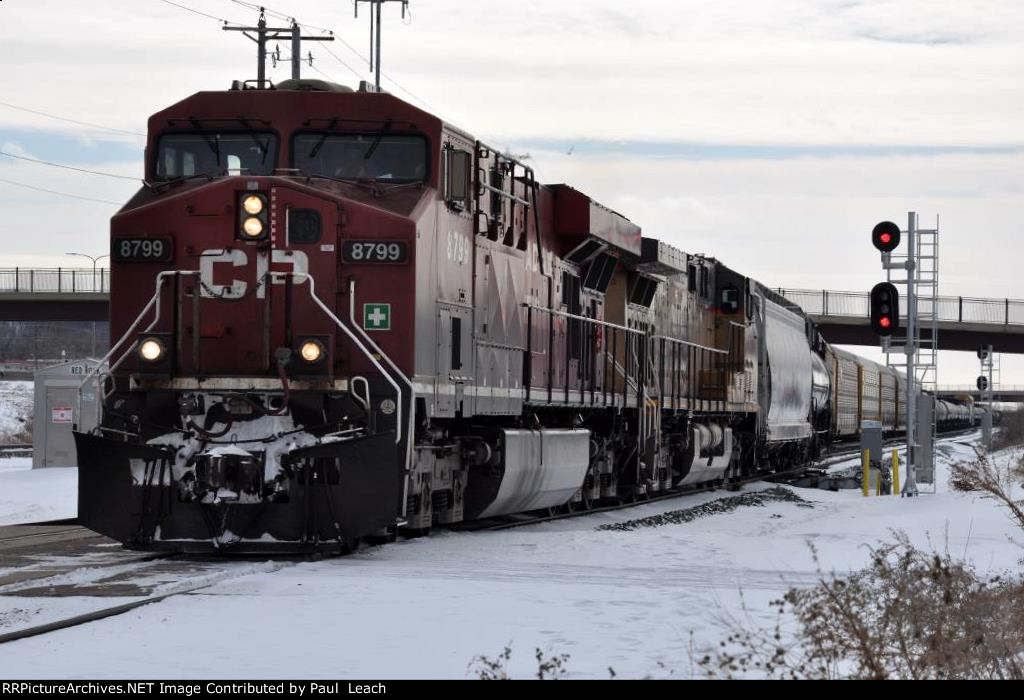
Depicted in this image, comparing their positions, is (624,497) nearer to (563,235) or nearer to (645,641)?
(563,235)

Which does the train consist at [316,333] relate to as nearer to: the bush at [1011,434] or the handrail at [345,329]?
the handrail at [345,329]

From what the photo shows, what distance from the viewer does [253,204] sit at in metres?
12.7

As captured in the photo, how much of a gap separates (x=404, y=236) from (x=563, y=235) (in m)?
5.73

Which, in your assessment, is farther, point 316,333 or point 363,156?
point 363,156

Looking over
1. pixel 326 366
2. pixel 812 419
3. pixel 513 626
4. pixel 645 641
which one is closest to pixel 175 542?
pixel 326 366

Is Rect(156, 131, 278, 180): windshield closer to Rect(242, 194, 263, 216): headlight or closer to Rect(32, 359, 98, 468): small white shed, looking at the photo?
Rect(242, 194, 263, 216): headlight

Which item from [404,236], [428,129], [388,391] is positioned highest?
[428,129]

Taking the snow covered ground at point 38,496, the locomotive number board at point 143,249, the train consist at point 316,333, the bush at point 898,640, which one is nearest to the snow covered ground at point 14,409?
the snow covered ground at point 38,496

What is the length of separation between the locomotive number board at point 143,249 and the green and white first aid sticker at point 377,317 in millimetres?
1892

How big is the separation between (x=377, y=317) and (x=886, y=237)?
38.8 ft

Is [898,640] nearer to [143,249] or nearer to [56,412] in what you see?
[143,249]

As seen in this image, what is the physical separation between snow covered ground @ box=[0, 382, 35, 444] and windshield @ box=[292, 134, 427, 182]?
59747 mm

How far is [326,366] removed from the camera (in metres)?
12.6

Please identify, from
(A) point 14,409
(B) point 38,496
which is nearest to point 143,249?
(B) point 38,496
